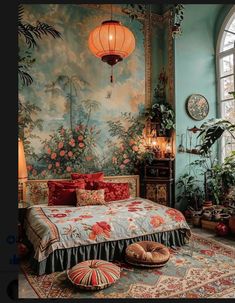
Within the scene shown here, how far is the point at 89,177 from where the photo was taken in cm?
523

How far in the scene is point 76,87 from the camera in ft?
17.9

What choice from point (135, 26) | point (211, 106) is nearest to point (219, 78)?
point (211, 106)

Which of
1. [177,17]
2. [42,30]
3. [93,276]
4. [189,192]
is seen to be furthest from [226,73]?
[93,276]

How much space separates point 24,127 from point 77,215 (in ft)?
6.48

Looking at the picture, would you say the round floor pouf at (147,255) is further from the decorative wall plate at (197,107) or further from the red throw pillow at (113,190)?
the decorative wall plate at (197,107)

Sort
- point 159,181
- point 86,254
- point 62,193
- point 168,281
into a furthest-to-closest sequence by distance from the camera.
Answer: point 159,181 → point 62,193 → point 86,254 → point 168,281

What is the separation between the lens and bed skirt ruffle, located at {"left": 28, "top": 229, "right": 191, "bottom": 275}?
10.8 ft

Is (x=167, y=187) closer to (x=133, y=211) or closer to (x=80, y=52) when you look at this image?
(x=133, y=211)

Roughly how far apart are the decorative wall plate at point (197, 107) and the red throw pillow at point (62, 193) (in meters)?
2.71

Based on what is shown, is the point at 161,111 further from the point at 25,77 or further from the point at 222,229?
the point at 25,77

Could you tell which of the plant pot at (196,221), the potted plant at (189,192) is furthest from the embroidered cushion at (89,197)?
the potted plant at (189,192)

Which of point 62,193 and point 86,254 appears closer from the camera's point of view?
point 86,254

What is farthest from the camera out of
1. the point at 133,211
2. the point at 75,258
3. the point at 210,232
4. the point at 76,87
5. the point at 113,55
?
the point at 76,87

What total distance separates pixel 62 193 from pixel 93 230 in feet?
4.22
